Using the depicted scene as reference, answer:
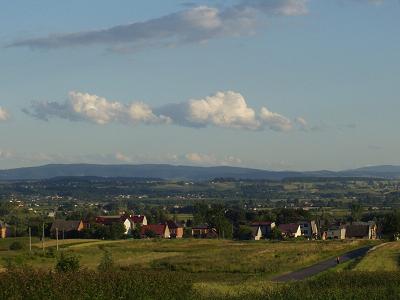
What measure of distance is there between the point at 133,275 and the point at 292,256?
4915 cm

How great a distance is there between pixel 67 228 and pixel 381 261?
77713mm

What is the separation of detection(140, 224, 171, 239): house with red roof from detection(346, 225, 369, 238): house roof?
36769mm

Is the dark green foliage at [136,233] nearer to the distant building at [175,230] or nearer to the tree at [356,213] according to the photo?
the distant building at [175,230]

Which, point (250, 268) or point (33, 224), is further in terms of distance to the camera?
point (33, 224)

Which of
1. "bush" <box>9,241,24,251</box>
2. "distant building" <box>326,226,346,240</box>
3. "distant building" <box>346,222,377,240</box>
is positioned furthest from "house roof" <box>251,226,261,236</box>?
"bush" <box>9,241,24,251</box>

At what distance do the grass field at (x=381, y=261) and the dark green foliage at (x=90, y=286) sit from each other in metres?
27.7

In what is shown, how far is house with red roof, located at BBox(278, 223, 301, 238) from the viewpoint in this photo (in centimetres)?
14765

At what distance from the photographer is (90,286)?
27.5 meters

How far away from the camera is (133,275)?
29938mm

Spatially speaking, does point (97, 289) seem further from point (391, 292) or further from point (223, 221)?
point (223, 221)

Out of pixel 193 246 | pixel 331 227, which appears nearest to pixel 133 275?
pixel 193 246

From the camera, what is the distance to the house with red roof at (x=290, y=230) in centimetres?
14765

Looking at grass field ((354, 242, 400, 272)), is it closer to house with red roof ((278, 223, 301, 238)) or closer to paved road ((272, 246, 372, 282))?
paved road ((272, 246, 372, 282))

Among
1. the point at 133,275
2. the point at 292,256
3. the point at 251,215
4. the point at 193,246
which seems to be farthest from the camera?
the point at 251,215
